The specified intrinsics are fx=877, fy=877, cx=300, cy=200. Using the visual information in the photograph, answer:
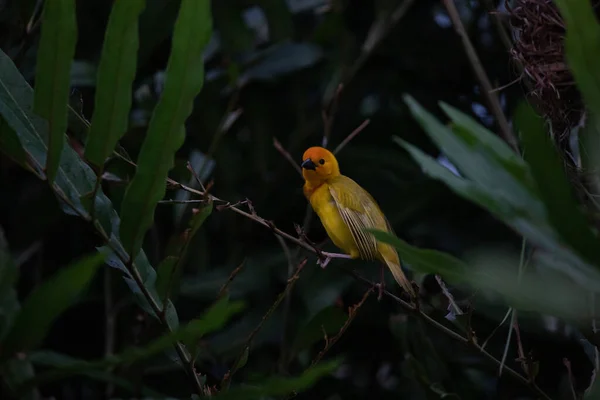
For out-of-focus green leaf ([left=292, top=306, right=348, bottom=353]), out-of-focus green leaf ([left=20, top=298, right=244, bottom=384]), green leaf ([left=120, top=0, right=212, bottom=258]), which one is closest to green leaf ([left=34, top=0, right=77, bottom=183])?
green leaf ([left=120, top=0, right=212, bottom=258])

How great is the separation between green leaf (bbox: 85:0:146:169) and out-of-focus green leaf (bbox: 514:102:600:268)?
A: 52 cm

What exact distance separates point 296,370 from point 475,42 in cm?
144

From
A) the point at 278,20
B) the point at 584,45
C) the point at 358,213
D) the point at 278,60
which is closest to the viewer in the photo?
the point at 584,45

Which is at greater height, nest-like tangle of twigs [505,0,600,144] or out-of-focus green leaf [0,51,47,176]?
out-of-focus green leaf [0,51,47,176]

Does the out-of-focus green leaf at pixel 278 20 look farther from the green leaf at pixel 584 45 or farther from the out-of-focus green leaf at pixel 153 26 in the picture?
the green leaf at pixel 584 45

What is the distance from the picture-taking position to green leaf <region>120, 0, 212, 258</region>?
1183 millimetres

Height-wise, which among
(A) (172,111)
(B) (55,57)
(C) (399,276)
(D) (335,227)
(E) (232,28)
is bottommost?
(C) (399,276)

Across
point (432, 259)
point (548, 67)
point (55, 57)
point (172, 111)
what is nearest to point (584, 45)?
point (432, 259)

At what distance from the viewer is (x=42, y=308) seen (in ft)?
3.70

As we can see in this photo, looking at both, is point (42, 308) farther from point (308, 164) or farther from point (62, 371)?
point (308, 164)

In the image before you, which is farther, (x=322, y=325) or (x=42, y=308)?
(x=322, y=325)

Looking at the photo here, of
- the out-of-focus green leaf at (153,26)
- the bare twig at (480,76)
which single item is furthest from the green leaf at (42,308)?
the out-of-focus green leaf at (153,26)

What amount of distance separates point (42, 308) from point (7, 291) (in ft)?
0.18

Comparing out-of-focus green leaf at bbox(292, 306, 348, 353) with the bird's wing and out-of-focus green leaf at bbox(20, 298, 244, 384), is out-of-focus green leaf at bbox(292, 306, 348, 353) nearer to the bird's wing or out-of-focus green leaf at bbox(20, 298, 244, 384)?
the bird's wing
